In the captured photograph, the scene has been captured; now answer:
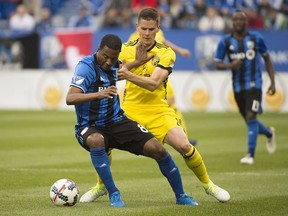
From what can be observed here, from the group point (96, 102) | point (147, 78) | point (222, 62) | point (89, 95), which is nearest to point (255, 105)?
point (222, 62)

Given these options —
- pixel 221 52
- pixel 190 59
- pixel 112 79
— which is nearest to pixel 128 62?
pixel 112 79

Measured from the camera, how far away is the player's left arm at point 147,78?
28.9ft

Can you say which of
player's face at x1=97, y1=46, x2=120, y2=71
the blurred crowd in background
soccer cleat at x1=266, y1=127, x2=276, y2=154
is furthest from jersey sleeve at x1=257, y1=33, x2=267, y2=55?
the blurred crowd in background

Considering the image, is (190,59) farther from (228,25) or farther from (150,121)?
(150,121)

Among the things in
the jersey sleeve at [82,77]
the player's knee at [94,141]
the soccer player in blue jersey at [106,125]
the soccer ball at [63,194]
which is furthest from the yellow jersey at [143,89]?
the soccer ball at [63,194]

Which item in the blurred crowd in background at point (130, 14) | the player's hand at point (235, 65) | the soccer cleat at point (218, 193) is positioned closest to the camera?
the soccer cleat at point (218, 193)

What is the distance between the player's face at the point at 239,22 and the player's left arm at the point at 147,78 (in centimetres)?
470

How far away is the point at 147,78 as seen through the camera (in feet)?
29.9

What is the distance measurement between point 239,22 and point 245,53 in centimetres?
62

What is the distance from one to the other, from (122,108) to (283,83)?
1403 cm

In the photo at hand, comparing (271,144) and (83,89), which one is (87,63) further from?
(271,144)

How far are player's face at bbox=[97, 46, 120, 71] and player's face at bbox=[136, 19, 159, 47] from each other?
2.66ft

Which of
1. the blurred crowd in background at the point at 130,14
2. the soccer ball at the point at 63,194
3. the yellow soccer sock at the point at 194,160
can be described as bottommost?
the blurred crowd in background at the point at 130,14

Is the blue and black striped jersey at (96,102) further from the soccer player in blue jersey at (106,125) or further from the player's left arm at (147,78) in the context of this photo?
the player's left arm at (147,78)
